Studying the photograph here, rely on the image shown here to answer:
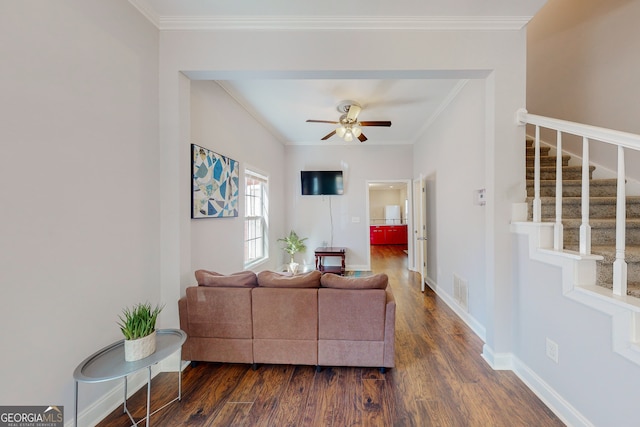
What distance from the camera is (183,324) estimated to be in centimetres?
209

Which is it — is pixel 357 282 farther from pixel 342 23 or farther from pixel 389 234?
pixel 389 234

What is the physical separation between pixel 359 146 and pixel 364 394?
4706 mm

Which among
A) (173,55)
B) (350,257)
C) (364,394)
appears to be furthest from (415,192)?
(173,55)

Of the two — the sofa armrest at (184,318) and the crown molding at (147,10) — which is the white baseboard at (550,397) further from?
the crown molding at (147,10)

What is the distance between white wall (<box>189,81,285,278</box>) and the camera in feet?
8.38

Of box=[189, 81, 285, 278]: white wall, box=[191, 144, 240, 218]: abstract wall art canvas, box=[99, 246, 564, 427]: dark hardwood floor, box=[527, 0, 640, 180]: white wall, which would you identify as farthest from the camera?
box=[189, 81, 285, 278]: white wall

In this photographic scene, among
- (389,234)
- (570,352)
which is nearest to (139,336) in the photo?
(570,352)

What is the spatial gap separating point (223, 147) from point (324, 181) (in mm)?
2695

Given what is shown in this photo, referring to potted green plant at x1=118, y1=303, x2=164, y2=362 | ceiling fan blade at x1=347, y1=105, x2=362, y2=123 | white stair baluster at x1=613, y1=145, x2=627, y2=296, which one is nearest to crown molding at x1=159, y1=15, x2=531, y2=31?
ceiling fan blade at x1=347, y1=105, x2=362, y2=123

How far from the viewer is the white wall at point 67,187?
3.83ft

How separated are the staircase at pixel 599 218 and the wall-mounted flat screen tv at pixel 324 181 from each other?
3.28 meters

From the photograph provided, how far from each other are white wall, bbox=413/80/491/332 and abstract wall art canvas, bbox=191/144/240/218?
2752 mm

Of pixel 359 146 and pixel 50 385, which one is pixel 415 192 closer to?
pixel 359 146

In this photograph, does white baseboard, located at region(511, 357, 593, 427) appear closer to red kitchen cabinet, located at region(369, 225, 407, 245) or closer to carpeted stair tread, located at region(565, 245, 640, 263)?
carpeted stair tread, located at region(565, 245, 640, 263)
